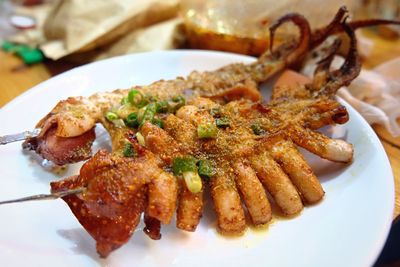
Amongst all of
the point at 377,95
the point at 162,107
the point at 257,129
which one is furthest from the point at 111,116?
the point at 377,95

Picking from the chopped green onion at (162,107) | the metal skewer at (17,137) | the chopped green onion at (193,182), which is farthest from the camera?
the chopped green onion at (162,107)

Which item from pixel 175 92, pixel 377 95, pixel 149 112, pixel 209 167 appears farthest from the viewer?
pixel 377 95

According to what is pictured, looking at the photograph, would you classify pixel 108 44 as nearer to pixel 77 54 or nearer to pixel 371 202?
pixel 77 54

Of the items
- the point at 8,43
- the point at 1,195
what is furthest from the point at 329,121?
the point at 8,43

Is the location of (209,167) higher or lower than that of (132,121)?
higher

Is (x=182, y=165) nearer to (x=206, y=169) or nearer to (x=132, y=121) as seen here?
(x=206, y=169)

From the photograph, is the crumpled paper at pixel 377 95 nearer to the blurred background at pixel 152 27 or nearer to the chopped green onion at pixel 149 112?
the blurred background at pixel 152 27

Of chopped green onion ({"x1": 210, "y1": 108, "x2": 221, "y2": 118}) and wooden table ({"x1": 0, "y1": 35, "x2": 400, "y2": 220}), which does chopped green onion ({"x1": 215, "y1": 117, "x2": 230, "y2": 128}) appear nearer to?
chopped green onion ({"x1": 210, "y1": 108, "x2": 221, "y2": 118})

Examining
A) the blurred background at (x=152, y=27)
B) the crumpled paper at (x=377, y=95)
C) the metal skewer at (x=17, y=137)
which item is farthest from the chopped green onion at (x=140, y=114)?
the crumpled paper at (x=377, y=95)
